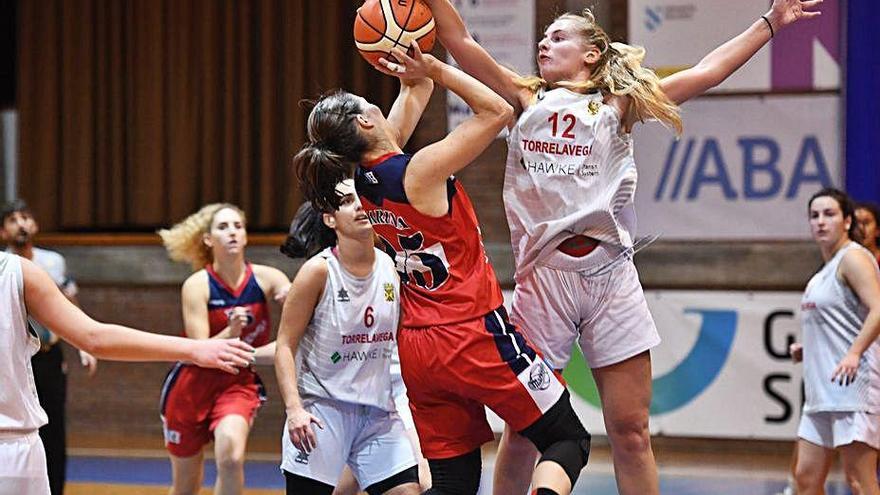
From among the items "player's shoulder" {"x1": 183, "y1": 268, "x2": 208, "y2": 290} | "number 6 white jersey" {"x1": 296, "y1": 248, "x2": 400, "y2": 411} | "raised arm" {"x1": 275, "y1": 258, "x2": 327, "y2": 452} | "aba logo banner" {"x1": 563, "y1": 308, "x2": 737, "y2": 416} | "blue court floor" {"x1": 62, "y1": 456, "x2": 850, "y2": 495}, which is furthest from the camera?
"aba logo banner" {"x1": 563, "y1": 308, "x2": 737, "y2": 416}

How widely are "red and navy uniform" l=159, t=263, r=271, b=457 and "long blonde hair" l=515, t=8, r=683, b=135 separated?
2305 mm

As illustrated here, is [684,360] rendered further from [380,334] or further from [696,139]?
[380,334]

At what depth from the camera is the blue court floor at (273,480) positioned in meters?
7.12

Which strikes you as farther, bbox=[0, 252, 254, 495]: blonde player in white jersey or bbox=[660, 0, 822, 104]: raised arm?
bbox=[660, 0, 822, 104]: raised arm

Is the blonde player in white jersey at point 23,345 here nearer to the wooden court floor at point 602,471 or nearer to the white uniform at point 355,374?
the white uniform at point 355,374

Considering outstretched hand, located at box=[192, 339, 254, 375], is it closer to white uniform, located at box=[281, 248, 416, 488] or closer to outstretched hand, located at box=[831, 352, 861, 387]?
white uniform, located at box=[281, 248, 416, 488]

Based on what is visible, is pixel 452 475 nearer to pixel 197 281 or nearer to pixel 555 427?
pixel 555 427

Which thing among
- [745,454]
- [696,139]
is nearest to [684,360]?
[745,454]

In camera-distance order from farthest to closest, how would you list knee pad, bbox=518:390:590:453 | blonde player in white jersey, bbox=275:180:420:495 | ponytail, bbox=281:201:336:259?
ponytail, bbox=281:201:336:259
blonde player in white jersey, bbox=275:180:420:495
knee pad, bbox=518:390:590:453

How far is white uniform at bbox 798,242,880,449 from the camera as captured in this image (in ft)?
17.8

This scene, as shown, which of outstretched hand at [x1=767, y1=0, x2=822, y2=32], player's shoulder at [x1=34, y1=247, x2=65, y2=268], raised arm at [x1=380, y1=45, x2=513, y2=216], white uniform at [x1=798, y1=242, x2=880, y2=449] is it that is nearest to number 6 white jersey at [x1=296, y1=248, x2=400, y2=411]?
raised arm at [x1=380, y1=45, x2=513, y2=216]

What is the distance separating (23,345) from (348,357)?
5.50ft

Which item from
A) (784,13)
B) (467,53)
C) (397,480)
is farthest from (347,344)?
(784,13)

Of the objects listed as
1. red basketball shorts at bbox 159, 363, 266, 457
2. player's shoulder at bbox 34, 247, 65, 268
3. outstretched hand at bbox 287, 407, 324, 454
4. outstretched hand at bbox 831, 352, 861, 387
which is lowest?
red basketball shorts at bbox 159, 363, 266, 457
